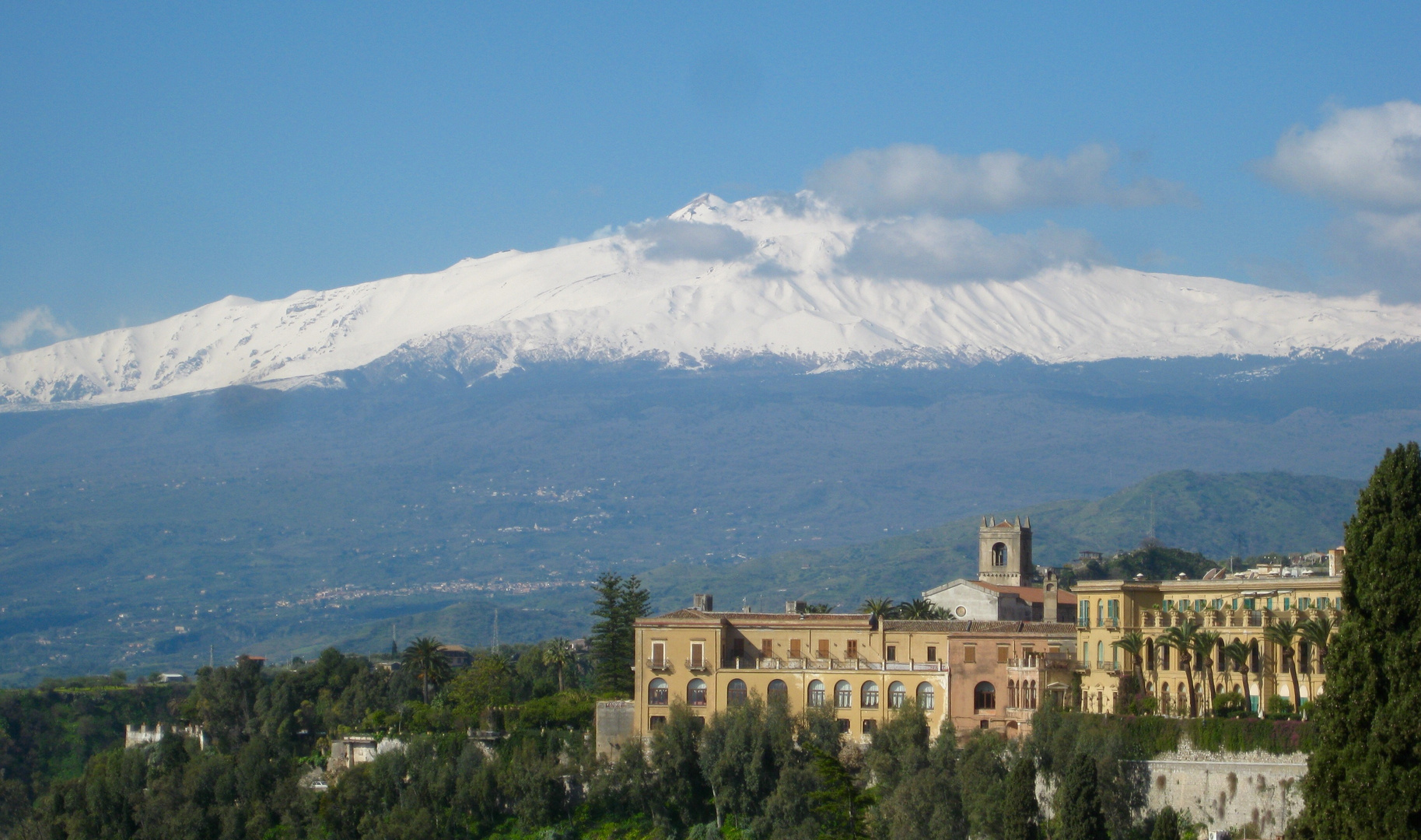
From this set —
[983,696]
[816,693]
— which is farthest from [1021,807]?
[816,693]

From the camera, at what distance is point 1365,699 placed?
38.2 metres

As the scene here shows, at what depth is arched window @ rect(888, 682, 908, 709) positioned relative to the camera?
250 ft

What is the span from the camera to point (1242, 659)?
66.2 metres

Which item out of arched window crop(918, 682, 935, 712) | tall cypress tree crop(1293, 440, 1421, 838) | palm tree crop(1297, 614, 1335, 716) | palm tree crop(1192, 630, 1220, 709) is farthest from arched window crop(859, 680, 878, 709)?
tall cypress tree crop(1293, 440, 1421, 838)

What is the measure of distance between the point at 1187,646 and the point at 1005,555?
49265 millimetres

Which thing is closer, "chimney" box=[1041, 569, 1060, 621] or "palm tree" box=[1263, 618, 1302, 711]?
"palm tree" box=[1263, 618, 1302, 711]

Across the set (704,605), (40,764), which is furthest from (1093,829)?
(40,764)

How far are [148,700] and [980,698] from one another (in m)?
73.8

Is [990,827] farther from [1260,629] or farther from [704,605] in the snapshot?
[704,605]

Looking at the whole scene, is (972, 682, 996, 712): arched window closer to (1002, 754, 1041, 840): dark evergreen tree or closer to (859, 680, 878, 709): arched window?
(859, 680, 878, 709): arched window

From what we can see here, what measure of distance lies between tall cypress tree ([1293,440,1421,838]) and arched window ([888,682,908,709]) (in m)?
36.5

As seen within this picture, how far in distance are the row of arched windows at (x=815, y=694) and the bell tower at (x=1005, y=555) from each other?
128 ft

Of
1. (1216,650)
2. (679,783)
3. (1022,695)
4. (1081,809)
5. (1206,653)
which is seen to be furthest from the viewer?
(679,783)

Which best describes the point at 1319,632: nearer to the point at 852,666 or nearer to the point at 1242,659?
the point at 1242,659
